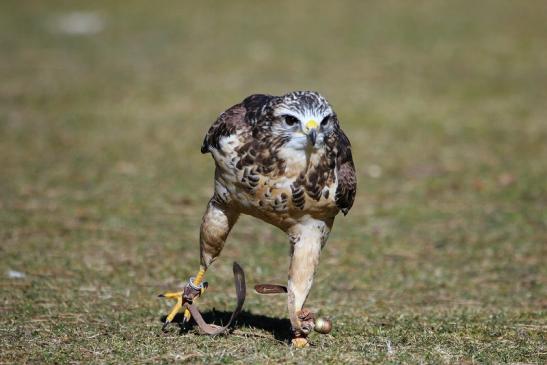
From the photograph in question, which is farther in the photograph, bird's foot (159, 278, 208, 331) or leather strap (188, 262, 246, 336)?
bird's foot (159, 278, 208, 331)

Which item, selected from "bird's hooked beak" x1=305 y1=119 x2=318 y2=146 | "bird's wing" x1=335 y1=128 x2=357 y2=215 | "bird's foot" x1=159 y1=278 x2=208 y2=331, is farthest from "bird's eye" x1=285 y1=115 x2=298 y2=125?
"bird's foot" x1=159 y1=278 x2=208 y2=331

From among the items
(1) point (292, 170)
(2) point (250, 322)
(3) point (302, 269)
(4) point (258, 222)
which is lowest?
(2) point (250, 322)

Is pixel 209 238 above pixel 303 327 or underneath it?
above

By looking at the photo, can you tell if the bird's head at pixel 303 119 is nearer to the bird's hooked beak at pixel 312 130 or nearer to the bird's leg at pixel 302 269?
the bird's hooked beak at pixel 312 130

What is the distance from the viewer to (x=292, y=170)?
15.9ft

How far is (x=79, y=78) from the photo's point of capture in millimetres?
15656

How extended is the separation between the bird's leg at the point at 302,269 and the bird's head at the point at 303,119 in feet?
1.93

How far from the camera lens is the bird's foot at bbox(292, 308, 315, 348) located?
520 centimetres

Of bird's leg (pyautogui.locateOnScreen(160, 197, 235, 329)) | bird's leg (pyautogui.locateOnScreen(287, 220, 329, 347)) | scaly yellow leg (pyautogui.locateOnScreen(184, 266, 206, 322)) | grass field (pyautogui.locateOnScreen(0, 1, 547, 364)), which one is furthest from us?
grass field (pyautogui.locateOnScreen(0, 1, 547, 364))

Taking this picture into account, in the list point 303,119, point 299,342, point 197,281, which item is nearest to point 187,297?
point 197,281

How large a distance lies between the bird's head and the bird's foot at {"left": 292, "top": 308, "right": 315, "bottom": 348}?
105 centimetres

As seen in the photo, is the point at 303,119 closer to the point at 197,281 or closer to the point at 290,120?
the point at 290,120

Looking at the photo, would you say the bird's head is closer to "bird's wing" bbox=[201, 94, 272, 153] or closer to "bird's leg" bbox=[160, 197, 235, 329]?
"bird's wing" bbox=[201, 94, 272, 153]

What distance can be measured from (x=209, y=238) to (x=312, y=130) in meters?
1.26
